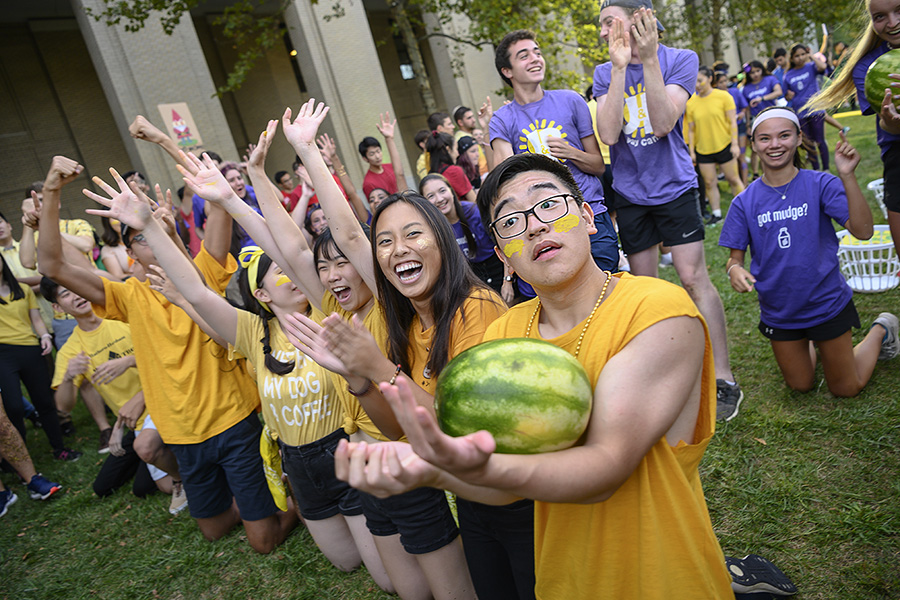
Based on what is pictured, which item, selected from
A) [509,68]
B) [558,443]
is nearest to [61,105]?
[509,68]

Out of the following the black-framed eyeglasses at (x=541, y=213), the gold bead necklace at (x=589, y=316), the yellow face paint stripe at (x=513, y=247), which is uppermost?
the black-framed eyeglasses at (x=541, y=213)

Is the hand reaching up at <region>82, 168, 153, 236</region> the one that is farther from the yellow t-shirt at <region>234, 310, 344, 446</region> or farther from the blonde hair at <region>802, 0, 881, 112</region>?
the blonde hair at <region>802, 0, 881, 112</region>

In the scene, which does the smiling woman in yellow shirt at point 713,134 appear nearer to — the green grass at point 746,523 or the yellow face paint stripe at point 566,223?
the green grass at point 746,523

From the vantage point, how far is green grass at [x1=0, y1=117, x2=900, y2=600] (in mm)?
2770

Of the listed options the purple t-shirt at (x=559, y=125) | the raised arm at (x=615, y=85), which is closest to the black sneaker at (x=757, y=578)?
the purple t-shirt at (x=559, y=125)

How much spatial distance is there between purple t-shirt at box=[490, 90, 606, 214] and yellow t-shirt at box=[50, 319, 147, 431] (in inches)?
168

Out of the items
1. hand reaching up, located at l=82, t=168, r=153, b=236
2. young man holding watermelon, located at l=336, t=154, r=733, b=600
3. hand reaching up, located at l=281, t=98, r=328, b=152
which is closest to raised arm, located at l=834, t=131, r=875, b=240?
young man holding watermelon, located at l=336, t=154, r=733, b=600

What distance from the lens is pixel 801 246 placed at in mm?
3803

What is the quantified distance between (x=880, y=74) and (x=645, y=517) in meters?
2.82

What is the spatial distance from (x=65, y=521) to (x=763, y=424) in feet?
20.2

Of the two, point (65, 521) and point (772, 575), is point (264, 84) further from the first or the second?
point (772, 575)

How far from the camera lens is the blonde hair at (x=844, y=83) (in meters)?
3.32

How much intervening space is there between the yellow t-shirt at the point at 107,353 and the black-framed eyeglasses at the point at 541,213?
4992 millimetres

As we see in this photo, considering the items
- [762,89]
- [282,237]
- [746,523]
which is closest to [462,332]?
[282,237]
